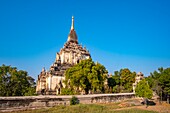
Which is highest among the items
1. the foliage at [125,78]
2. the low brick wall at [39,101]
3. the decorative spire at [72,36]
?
the decorative spire at [72,36]

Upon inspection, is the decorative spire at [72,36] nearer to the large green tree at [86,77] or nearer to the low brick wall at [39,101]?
the large green tree at [86,77]

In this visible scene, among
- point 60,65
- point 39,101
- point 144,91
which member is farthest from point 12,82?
point 144,91

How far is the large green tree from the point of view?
113ft

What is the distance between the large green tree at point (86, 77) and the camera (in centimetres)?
3453

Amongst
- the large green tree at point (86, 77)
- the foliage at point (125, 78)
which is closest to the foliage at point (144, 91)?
the large green tree at point (86, 77)

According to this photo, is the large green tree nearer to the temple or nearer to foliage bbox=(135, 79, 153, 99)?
the temple

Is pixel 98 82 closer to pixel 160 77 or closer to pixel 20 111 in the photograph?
pixel 160 77

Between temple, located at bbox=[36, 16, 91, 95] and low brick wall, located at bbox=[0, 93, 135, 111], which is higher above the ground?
temple, located at bbox=[36, 16, 91, 95]

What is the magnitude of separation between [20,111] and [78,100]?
829cm

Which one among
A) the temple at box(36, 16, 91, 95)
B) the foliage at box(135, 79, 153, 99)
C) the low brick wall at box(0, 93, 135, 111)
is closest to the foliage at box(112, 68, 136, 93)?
the temple at box(36, 16, 91, 95)

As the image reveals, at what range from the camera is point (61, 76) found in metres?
44.8

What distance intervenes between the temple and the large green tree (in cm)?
700

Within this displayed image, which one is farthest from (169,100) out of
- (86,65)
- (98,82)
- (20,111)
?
(20,111)

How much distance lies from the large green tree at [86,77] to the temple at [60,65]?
7002 mm
